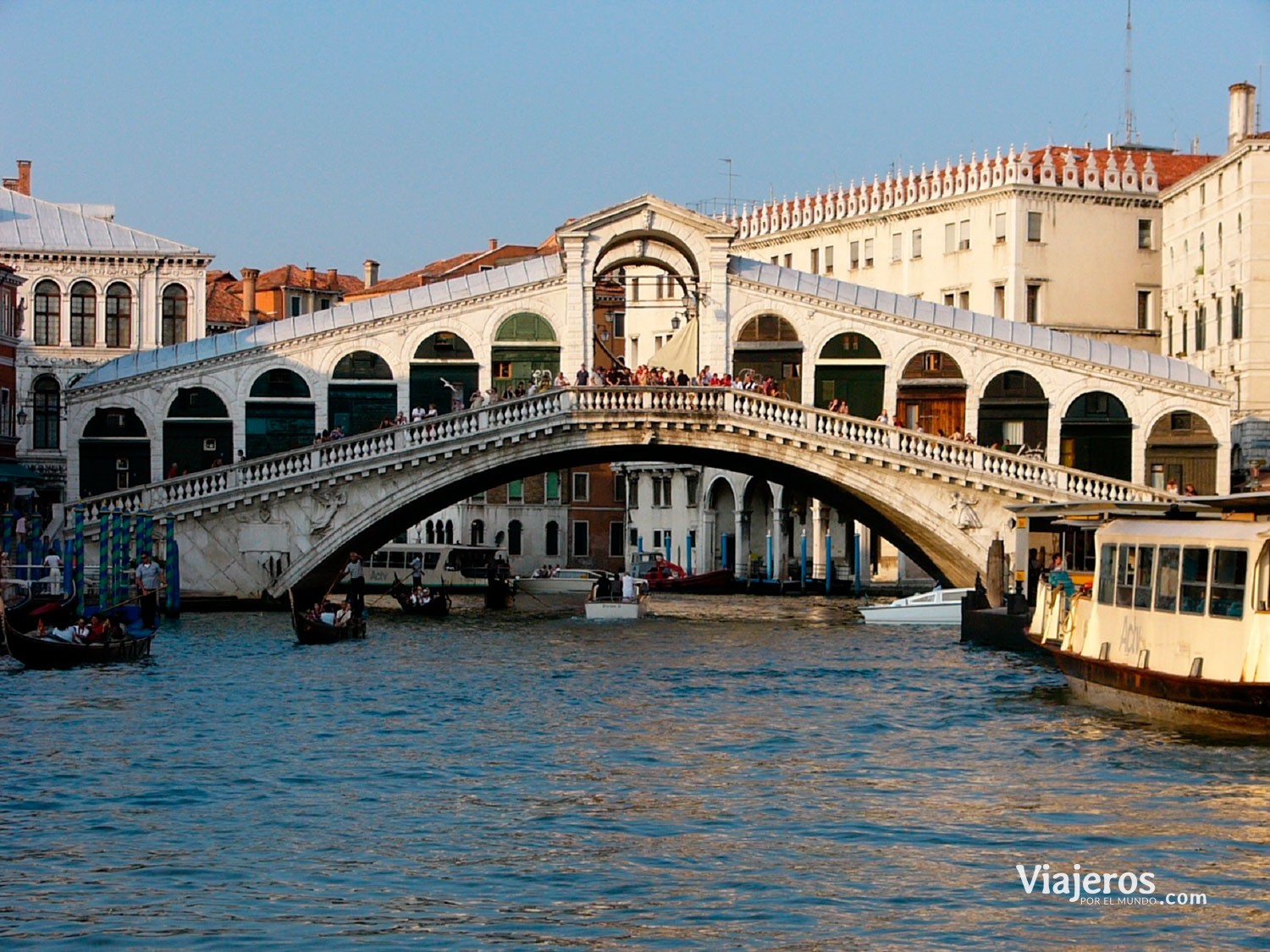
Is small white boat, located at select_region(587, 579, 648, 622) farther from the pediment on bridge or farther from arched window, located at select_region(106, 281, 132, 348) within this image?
arched window, located at select_region(106, 281, 132, 348)

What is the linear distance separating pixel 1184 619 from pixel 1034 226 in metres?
35.2

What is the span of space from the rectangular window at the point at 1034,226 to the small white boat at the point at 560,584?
546 inches

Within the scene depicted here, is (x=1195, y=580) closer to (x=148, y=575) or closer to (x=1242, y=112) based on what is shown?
(x=148, y=575)

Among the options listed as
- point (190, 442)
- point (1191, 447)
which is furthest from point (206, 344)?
point (1191, 447)

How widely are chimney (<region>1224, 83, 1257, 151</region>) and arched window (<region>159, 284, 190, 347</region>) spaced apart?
23.1m

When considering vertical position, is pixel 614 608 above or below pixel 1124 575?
below

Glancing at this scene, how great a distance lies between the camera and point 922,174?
57906mm

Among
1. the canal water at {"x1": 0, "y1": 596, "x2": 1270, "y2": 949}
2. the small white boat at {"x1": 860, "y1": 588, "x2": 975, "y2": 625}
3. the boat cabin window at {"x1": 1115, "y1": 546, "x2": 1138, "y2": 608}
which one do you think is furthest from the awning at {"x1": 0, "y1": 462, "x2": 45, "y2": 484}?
the boat cabin window at {"x1": 1115, "y1": 546, "x2": 1138, "y2": 608}

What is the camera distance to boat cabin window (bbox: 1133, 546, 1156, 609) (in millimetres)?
20984

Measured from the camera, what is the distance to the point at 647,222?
40.7 metres

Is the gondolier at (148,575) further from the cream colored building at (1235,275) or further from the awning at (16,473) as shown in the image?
the cream colored building at (1235,275)

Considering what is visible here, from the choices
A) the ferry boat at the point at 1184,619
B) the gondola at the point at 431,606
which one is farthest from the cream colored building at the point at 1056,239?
the ferry boat at the point at 1184,619

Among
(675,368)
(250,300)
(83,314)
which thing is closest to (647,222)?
(675,368)

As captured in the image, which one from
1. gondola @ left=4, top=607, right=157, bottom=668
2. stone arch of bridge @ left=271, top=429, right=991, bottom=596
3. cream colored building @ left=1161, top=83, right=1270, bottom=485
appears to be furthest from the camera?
cream colored building @ left=1161, top=83, right=1270, bottom=485
